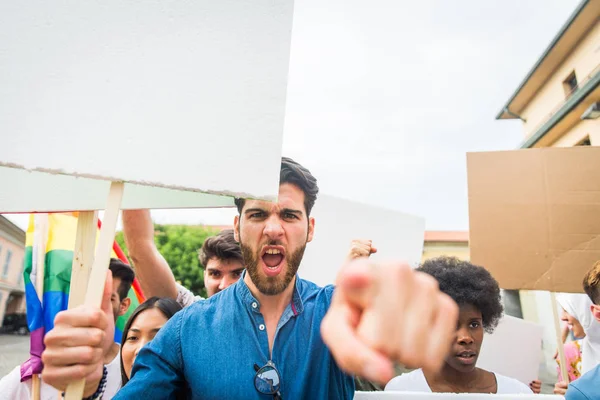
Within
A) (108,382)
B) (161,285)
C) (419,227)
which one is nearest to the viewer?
(108,382)

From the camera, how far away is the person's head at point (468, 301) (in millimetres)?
1776

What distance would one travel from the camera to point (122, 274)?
2.57 meters

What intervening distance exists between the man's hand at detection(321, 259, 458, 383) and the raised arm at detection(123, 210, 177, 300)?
2.07 metres

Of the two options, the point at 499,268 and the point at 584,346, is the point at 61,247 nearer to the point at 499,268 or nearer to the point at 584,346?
the point at 499,268

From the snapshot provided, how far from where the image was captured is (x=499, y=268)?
2.32 m

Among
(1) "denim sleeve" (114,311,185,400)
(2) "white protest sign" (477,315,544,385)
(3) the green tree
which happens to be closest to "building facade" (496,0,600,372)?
(2) "white protest sign" (477,315,544,385)

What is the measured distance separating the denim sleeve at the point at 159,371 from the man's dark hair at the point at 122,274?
55.6 inches

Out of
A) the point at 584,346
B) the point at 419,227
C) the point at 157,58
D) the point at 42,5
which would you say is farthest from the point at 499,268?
the point at 42,5

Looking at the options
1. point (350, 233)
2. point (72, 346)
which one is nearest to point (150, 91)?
point (72, 346)

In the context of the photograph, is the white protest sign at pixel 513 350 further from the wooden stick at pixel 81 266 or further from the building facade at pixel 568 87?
the building facade at pixel 568 87

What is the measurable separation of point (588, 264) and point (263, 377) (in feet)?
6.41

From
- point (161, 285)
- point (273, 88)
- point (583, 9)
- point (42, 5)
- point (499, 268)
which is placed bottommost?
point (161, 285)

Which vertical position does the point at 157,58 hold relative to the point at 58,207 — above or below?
above

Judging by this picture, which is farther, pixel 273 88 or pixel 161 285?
pixel 161 285
